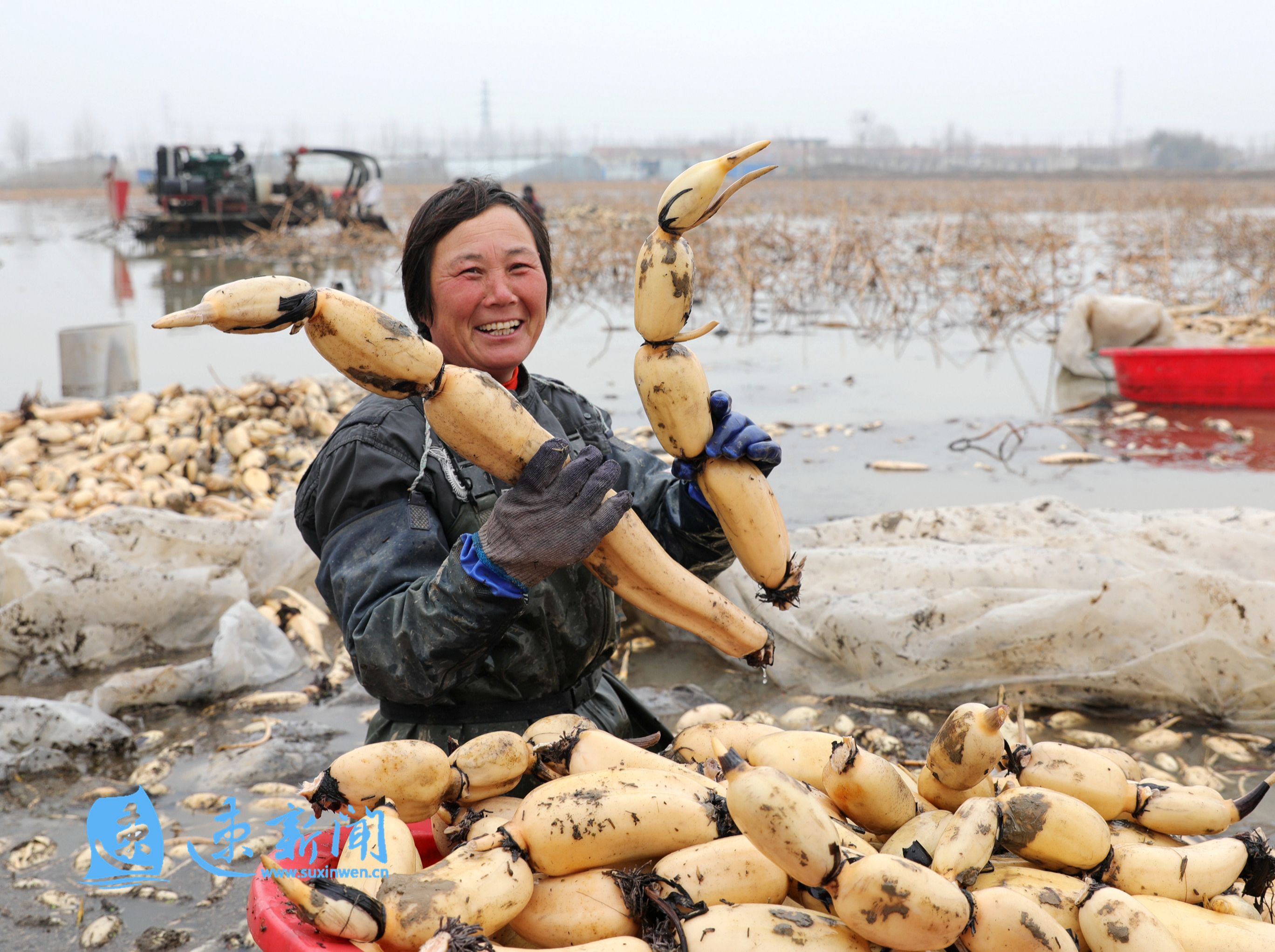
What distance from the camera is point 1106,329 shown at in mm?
7836

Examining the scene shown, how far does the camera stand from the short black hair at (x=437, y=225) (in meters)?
1.93

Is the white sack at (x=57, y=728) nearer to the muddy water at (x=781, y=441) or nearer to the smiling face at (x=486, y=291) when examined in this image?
the muddy water at (x=781, y=441)

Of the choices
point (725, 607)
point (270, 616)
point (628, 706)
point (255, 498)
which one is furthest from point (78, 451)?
point (725, 607)

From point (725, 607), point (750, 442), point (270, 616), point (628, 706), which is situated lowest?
point (270, 616)

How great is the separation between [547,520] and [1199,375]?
6.60 m

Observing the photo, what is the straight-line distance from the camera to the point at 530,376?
2.14m

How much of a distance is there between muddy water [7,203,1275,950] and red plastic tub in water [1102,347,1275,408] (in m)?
0.16

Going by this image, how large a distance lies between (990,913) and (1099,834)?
33cm

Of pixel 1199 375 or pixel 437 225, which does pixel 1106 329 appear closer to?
pixel 1199 375

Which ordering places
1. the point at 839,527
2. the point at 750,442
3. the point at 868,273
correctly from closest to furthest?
the point at 750,442 → the point at 839,527 → the point at 868,273

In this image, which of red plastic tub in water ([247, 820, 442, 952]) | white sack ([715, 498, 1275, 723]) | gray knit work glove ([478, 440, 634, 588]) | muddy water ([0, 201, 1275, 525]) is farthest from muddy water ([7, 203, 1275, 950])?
gray knit work glove ([478, 440, 634, 588])

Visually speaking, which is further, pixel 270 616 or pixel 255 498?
pixel 255 498

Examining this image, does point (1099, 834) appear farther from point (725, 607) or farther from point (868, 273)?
point (868, 273)

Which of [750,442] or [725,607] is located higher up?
[750,442]
